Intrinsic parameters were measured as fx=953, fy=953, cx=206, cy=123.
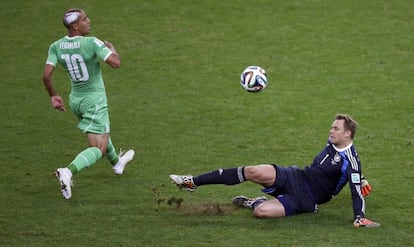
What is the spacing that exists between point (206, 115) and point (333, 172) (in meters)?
4.96

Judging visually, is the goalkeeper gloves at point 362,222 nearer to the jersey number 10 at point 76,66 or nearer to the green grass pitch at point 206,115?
the green grass pitch at point 206,115

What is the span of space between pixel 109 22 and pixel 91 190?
8.49 m

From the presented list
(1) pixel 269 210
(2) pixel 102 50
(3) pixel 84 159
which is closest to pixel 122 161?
(3) pixel 84 159

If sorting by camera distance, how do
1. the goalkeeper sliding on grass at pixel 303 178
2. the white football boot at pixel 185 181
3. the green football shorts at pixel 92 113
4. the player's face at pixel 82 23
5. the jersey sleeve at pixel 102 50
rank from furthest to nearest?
the green football shorts at pixel 92 113
the player's face at pixel 82 23
the jersey sleeve at pixel 102 50
the white football boot at pixel 185 181
the goalkeeper sliding on grass at pixel 303 178

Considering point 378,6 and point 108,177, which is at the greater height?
point 378,6

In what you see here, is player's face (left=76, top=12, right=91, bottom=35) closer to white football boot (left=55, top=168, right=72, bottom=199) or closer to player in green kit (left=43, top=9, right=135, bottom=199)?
player in green kit (left=43, top=9, right=135, bottom=199)

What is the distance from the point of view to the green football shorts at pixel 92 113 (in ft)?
39.4

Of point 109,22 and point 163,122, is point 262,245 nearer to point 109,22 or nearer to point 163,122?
point 163,122

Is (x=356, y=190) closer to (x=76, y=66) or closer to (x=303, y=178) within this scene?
(x=303, y=178)

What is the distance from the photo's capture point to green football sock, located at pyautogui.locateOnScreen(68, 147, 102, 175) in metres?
11.5

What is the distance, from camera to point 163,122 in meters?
15.2

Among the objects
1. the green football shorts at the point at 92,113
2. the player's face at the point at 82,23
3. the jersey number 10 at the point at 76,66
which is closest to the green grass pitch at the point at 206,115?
the green football shorts at the point at 92,113

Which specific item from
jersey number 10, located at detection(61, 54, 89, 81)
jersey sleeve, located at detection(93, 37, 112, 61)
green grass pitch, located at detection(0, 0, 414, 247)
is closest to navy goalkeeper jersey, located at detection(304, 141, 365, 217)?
green grass pitch, located at detection(0, 0, 414, 247)

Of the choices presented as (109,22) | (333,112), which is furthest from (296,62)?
(109,22)
